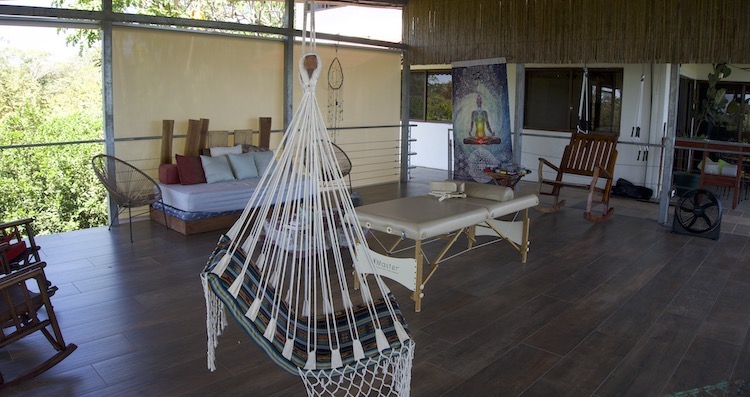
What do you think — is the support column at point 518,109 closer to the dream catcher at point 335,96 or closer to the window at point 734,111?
the dream catcher at point 335,96

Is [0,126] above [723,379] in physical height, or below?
above

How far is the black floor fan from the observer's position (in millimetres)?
5723

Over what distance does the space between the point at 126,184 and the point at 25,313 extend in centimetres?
305

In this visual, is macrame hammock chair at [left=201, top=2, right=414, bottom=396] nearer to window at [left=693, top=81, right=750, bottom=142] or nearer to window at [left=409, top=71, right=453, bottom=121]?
window at [left=409, top=71, right=453, bottom=121]

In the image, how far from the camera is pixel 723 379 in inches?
119

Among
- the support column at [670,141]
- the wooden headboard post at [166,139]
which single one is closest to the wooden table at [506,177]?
the support column at [670,141]

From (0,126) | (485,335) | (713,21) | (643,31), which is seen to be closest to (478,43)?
(643,31)

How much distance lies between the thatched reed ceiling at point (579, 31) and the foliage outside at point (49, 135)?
4.34 meters

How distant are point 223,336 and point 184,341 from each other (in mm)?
210

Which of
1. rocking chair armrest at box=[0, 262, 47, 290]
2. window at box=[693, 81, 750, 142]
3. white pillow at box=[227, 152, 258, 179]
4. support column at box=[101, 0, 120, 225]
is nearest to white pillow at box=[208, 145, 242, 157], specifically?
white pillow at box=[227, 152, 258, 179]

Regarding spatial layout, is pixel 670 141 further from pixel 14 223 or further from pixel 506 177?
pixel 14 223

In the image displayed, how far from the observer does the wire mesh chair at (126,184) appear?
539cm

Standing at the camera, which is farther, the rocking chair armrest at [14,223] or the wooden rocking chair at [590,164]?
the wooden rocking chair at [590,164]

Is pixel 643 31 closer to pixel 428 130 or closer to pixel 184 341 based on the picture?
pixel 428 130
